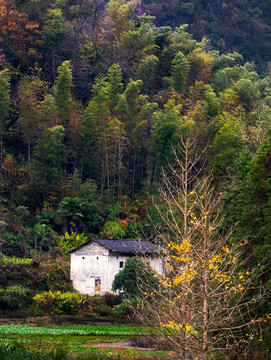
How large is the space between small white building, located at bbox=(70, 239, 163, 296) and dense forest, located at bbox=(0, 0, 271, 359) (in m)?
2.34

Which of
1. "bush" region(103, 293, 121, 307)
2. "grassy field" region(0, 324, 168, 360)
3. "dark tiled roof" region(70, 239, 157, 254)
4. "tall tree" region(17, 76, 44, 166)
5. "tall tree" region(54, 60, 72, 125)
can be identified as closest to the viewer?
"grassy field" region(0, 324, 168, 360)

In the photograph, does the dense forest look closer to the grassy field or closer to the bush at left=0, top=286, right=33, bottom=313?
the bush at left=0, top=286, right=33, bottom=313

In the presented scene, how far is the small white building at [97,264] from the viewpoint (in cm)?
3824

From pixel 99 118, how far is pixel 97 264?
13.7 m

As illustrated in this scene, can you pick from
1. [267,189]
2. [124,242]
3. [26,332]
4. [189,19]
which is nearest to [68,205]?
[124,242]

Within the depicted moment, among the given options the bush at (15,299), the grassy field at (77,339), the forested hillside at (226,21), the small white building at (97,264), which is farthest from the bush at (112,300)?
the forested hillside at (226,21)

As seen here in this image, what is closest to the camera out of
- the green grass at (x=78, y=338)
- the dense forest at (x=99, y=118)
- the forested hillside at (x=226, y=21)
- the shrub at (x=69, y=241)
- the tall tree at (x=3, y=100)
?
the green grass at (x=78, y=338)

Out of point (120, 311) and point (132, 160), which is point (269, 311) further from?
point (132, 160)

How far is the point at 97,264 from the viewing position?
127 ft

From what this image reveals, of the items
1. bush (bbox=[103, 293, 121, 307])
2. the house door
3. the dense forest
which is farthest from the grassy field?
the house door

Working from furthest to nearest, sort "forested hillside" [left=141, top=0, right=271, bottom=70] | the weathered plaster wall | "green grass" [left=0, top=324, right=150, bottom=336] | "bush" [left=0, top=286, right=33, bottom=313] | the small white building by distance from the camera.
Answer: "forested hillside" [left=141, top=0, right=271, bottom=70]
the weathered plaster wall
the small white building
"bush" [left=0, top=286, right=33, bottom=313]
"green grass" [left=0, top=324, right=150, bottom=336]

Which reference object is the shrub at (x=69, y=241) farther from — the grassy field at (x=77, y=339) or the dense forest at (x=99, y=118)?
the grassy field at (x=77, y=339)

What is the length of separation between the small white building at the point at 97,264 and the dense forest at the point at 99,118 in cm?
234

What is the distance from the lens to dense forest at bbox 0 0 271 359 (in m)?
44.2
